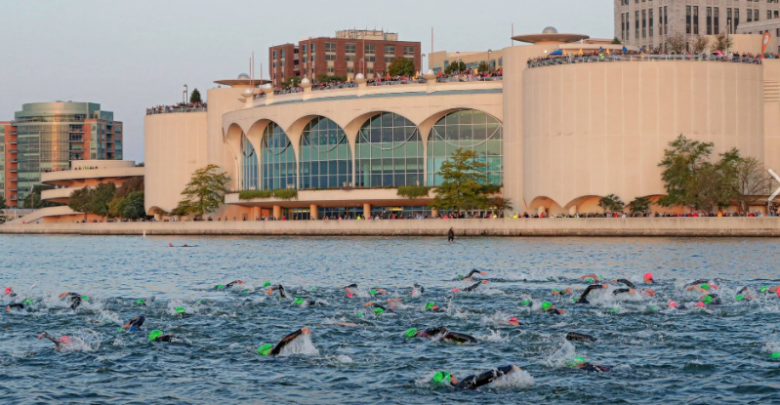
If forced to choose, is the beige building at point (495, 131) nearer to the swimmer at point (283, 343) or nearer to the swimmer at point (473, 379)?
the swimmer at point (283, 343)

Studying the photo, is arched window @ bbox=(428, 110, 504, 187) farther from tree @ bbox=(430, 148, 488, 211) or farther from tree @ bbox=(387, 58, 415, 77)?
tree @ bbox=(387, 58, 415, 77)

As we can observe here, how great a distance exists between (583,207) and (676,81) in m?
14.0

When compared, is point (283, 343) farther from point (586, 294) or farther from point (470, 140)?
point (470, 140)

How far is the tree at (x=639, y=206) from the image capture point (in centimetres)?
10012

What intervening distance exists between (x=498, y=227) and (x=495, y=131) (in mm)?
22657

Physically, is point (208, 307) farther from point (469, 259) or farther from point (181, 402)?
point (469, 259)

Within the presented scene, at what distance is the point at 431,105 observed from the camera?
115188 mm

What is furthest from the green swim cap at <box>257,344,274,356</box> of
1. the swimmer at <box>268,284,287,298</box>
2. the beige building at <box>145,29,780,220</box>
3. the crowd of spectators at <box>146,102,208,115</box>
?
the crowd of spectators at <box>146,102,208,115</box>

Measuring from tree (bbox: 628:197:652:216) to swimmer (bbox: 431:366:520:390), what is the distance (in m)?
80.4

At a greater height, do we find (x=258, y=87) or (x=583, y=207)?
(x=258, y=87)

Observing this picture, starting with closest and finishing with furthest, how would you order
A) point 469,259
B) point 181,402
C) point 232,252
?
point 181,402 → point 469,259 → point 232,252

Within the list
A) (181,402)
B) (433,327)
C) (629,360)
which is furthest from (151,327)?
(629,360)

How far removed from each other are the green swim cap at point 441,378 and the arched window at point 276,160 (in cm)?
10510

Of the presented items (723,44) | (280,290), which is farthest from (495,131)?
(280,290)
